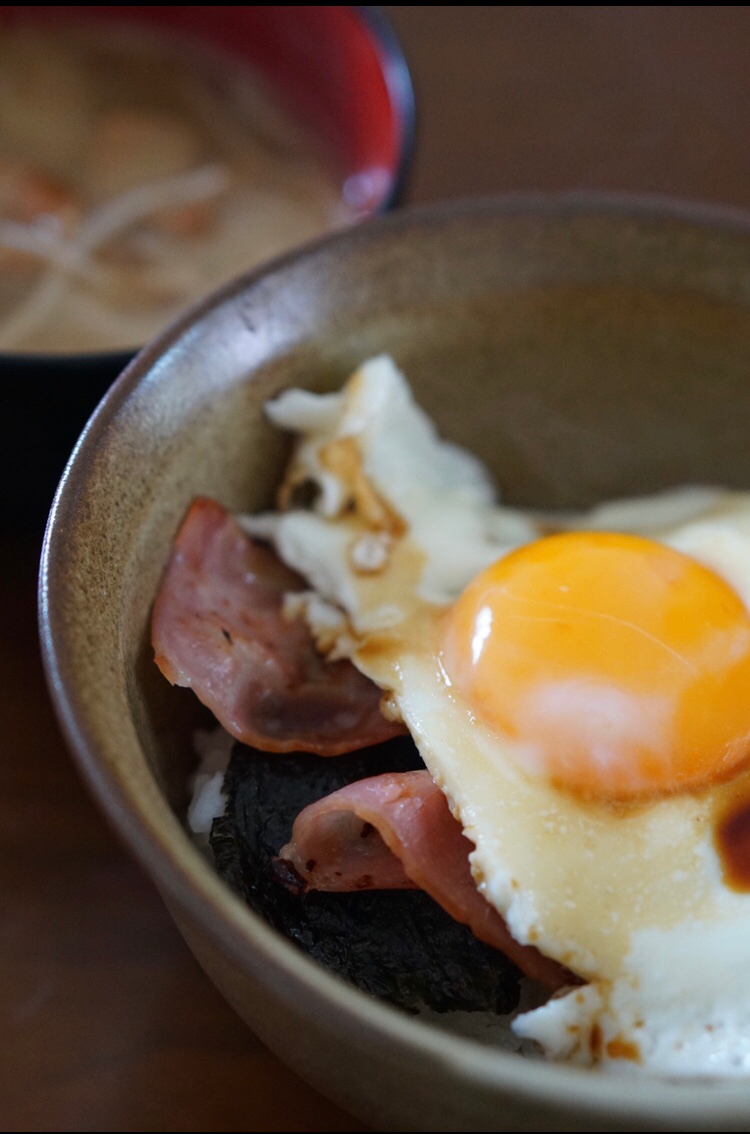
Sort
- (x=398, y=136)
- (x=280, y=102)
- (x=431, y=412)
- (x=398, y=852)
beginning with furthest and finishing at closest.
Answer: (x=280, y=102) < (x=398, y=136) < (x=431, y=412) < (x=398, y=852)

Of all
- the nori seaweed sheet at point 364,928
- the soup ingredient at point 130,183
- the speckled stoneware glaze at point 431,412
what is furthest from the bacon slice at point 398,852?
the soup ingredient at point 130,183

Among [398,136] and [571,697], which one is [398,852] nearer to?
[571,697]

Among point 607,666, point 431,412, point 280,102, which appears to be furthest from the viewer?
point 280,102

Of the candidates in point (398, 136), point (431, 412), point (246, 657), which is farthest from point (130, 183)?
point (246, 657)

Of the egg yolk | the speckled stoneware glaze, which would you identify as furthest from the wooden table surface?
the egg yolk

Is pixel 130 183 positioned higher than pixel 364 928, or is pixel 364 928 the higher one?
pixel 130 183

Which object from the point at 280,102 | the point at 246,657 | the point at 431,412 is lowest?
the point at 246,657

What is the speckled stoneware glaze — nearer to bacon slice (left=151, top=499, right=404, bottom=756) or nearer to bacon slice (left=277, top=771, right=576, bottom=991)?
bacon slice (left=151, top=499, right=404, bottom=756)
